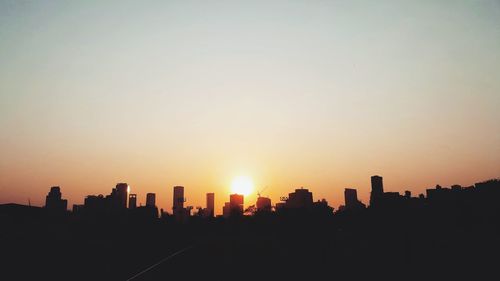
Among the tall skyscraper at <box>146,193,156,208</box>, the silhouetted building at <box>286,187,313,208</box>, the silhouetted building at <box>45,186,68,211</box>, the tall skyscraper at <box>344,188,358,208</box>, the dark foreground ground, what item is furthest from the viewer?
the tall skyscraper at <box>146,193,156,208</box>

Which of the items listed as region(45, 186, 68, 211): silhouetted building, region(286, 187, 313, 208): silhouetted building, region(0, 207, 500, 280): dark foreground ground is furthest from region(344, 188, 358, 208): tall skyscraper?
region(0, 207, 500, 280): dark foreground ground

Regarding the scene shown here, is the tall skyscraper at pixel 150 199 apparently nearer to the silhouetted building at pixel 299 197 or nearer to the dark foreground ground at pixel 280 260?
the silhouetted building at pixel 299 197

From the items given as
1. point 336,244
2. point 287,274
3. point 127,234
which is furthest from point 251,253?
point 127,234

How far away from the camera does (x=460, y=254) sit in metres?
14.2

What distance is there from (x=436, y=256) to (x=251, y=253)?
27.7 ft

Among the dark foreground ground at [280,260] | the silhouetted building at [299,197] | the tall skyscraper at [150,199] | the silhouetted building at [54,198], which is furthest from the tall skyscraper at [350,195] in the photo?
the dark foreground ground at [280,260]

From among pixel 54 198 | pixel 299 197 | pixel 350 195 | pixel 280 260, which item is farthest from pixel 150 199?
pixel 280 260

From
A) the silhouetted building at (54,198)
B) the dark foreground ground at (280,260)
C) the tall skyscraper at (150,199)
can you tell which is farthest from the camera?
the tall skyscraper at (150,199)

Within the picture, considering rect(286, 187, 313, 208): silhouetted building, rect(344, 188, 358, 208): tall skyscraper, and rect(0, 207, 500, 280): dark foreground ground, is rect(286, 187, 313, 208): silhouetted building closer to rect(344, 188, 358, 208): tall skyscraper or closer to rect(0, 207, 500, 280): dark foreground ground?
rect(344, 188, 358, 208): tall skyscraper

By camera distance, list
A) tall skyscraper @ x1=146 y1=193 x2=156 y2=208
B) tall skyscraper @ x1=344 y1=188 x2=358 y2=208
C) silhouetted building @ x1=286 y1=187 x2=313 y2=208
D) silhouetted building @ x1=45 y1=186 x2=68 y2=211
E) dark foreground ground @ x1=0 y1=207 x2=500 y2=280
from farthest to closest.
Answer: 1. tall skyscraper @ x1=146 y1=193 x2=156 y2=208
2. tall skyscraper @ x1=344 y1=188 x2=358 y2=208
3. silhouetted building @ x1=286 y1=187 x2=313 y2=208
4. silhouetted building @ x1=45 y1=186 x2=68 y2=211
5. dark foreground ground @ x1=0 y1=207 x2=500 y2=280

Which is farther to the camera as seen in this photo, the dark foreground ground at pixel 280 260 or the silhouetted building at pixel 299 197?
the silhouetted building at pixel 299 197

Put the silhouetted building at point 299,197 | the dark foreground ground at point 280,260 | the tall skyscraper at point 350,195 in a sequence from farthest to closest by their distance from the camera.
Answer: the tall skyscraper at point 350,195 < the silhouetted building at point 299,197 < the dark foreground ground at point 280,260

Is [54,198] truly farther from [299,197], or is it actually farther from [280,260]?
[280,260]

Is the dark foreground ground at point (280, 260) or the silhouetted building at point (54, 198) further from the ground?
the silhouetted building at point (54, 198)
